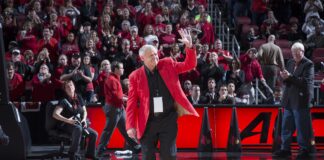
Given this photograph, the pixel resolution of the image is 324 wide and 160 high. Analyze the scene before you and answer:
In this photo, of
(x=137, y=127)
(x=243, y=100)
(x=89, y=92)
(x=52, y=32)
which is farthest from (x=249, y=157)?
(x=52, y=32)

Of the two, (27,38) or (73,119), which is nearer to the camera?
(73,119)

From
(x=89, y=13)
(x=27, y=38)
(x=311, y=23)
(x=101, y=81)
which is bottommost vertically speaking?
(x=101, y=81)

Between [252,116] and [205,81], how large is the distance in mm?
2437

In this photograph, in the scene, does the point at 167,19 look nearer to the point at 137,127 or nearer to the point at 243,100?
the point at 243,100

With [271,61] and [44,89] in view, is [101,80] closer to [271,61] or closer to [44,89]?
[44,89]

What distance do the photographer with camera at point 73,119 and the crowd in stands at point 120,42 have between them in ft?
6.86

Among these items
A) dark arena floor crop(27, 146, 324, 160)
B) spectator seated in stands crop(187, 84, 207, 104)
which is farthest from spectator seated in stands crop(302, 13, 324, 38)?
dark arena floor crop(27, 146, 324, 160)

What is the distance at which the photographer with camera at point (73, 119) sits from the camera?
1453cm

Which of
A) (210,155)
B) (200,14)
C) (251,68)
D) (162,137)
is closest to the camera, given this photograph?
(162,137)

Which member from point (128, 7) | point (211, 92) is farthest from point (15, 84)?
point (128, 7)

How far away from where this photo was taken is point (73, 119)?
1468 cm

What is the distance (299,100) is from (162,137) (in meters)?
5.19

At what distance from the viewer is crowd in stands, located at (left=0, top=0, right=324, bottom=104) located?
60.0 ft

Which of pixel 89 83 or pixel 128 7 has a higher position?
pixel 128 7
